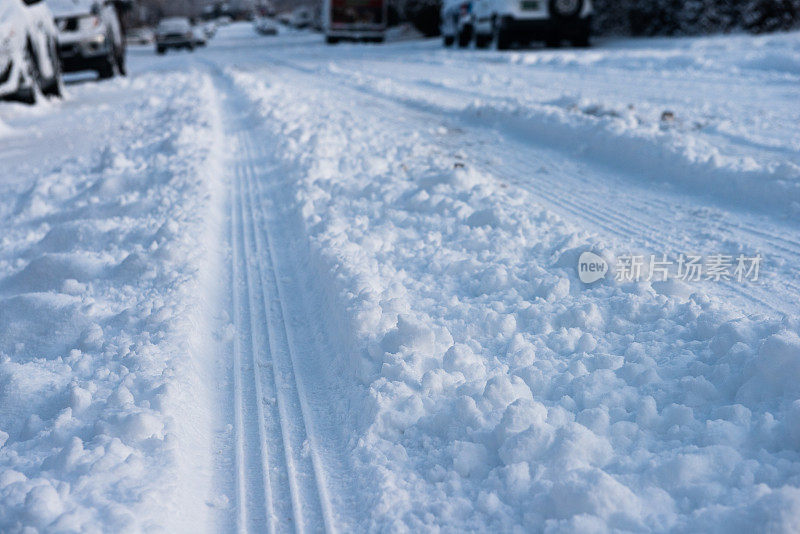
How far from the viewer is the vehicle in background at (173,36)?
98.0 ft

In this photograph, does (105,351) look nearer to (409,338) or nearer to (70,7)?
(409,338)

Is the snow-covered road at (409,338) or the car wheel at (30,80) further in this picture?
the car wheel at (30,80)

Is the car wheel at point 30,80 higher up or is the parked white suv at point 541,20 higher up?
the parked white suv at point 541,20

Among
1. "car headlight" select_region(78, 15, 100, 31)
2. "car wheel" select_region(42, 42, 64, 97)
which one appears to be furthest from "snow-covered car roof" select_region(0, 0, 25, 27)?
"car headlight" select_region(78, 15, 100, 31)

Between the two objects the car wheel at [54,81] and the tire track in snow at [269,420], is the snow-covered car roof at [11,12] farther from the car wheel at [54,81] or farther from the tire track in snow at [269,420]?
the tire track in snow at [269,420]

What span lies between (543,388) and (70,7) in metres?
15.3

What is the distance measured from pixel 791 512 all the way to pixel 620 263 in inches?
74.0

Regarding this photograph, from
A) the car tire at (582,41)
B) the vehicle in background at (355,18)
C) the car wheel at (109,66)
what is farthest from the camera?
the vehicle in background at (355,18)

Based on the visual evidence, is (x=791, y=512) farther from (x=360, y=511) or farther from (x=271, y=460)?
(x=271, y=460)

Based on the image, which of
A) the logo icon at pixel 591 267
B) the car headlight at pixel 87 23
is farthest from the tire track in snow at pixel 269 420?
the car headlight at pixel 87 23

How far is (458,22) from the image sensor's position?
21.4 m

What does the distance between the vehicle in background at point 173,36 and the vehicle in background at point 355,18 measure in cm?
656

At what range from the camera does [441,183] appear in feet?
16.6

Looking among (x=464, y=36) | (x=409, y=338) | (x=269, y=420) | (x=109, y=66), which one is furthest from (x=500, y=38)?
(x=269, y=420)
